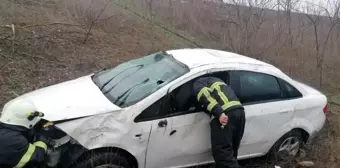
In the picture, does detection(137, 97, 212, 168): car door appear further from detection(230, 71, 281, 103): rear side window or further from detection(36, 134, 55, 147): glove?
detection(36, 134, 55, 147): glove

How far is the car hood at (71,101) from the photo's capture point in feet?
11.5

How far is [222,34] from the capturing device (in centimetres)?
1294

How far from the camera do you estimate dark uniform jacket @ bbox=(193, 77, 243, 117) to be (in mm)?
3746

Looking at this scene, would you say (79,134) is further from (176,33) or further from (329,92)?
(176,33)

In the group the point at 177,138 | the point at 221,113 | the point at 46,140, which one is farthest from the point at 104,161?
the point at 221,113

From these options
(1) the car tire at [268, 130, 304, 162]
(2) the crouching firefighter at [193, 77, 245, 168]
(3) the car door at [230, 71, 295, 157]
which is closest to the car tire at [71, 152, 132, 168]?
(2) the crouching firefighter at [193, 77, 245, 168]

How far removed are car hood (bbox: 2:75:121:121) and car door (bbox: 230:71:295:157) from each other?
1541mm

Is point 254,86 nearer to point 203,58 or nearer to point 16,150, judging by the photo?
point 203,58

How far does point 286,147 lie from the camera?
4.78 m

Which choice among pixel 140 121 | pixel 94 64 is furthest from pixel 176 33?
pixel 140 121

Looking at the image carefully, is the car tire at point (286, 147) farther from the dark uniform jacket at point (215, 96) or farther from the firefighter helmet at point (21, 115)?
→ the firefighter helmet at point (21, 115)

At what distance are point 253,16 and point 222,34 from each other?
127cm

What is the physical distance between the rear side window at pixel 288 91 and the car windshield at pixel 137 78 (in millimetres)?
1364

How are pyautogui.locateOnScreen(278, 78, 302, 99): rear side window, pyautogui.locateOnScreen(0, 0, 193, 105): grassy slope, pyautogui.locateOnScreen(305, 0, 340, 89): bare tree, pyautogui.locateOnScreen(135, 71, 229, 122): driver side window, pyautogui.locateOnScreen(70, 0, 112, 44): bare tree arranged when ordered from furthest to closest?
pyautogui.locateOnScreen(305, 0, 340, 89): bare tree, pyautogui.locateOnScreen(70, 0, 112, 44): bare tree, pyautogui.locateOnScreen(0, 0, 193, 105): grassy slope, pyautogui.locateOnScreen(278, 78, 302, 99): rear side window, pyautogui.locateOnScreen(135, 71, 229, 122): driver side window
